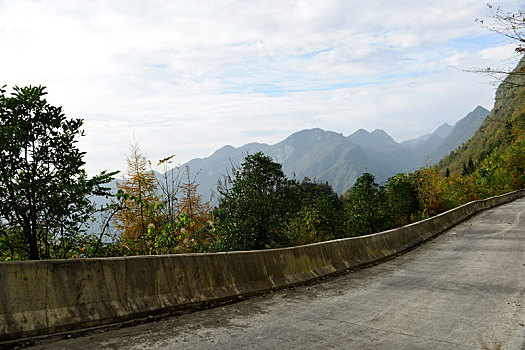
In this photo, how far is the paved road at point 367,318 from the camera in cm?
477

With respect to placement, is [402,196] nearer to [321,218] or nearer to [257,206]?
[321,218]

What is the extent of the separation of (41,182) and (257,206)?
508cm

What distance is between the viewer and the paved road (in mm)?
4770

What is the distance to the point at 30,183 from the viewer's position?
246 inches

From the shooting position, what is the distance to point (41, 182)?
6.41 metres

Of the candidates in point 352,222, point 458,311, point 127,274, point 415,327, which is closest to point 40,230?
point 127,274

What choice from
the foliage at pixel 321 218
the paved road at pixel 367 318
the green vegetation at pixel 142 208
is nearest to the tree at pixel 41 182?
the green vegetation at pixel 142 208

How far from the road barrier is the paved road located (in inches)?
11.8

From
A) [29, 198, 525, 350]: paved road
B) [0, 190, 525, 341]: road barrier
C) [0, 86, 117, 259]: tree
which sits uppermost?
[0, 86, 117, 259]: tree

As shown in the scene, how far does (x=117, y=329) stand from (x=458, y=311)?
504cm

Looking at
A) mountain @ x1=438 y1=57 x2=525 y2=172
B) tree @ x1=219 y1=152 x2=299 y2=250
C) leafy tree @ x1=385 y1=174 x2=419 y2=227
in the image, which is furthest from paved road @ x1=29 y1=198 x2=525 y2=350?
leafy tree @ x1=385 y1=174 x2=419 y2=227

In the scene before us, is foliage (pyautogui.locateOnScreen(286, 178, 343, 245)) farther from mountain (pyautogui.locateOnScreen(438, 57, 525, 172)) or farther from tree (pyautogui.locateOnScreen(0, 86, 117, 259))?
tree (pyautogui.locateOnScreen(0, 86, 117, 259))

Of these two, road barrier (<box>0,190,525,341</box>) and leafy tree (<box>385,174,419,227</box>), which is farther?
leafy tree (<box>385,174,419,227</box>)

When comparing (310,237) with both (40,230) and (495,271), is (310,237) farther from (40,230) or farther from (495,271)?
(40,230)
